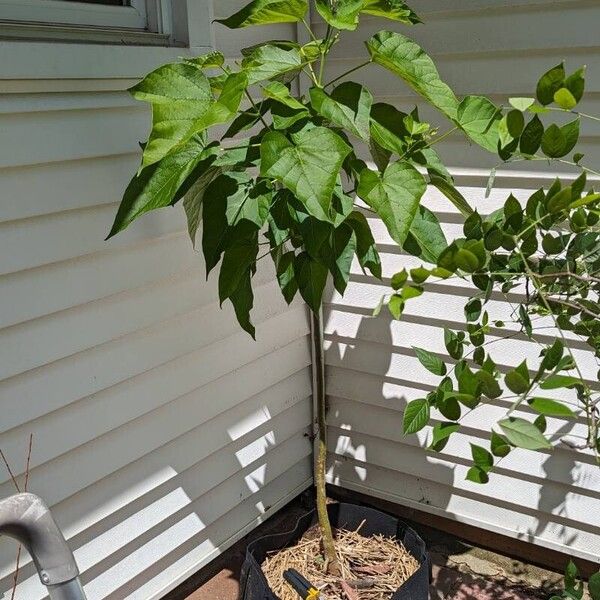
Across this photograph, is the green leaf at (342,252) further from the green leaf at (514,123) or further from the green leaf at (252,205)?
the green leaf at (514,123)

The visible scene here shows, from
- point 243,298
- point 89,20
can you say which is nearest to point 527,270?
point 243,298

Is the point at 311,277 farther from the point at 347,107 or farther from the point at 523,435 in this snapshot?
the point at 523,435

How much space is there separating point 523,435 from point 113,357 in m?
1.14

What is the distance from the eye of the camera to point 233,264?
5.08 ft

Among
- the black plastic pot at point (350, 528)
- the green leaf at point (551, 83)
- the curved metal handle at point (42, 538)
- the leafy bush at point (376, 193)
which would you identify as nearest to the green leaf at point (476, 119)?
the leafy bush at point (376, 193)

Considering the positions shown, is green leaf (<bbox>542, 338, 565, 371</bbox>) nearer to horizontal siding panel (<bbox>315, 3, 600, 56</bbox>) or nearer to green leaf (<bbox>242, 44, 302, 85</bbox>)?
green leaf (<bbox>242, 44, 302, 85</bbox>)

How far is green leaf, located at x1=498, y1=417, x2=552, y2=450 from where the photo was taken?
94cm

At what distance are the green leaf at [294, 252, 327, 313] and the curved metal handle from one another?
30.6 inches

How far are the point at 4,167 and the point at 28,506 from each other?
2.70 ft

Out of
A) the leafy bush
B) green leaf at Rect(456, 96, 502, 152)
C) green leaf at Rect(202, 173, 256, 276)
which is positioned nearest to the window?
the leafy bush

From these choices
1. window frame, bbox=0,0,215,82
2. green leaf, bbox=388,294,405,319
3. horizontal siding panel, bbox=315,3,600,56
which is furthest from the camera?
horizontal siding panel, bbox=315,3,600,56

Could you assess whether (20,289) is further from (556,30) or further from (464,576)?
(464,576)

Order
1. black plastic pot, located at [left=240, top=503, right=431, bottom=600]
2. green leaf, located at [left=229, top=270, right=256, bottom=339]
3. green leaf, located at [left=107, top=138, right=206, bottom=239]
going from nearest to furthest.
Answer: green leaf, located at [left=107, top=138, right=206, bottom=239], green leaf, located at [left=229, top=270, right=256, bottom=339], black plastic pot, located at [left=240, top=503, right=431, bottom=600]

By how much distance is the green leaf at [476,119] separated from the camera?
4.77ft
